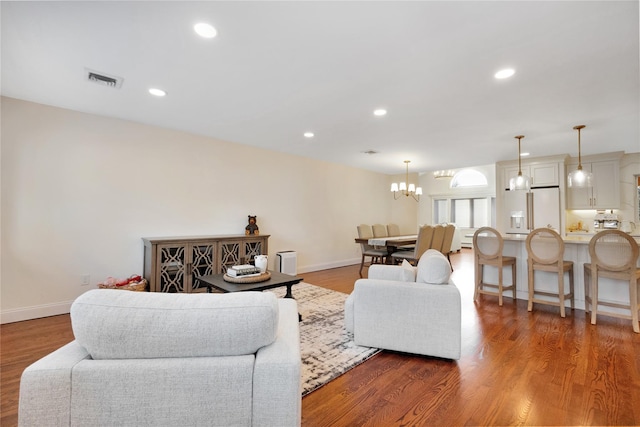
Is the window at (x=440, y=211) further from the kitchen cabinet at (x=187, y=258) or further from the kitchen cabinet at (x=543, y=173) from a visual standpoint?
the kitchen cabinet at (x=187, y=258)

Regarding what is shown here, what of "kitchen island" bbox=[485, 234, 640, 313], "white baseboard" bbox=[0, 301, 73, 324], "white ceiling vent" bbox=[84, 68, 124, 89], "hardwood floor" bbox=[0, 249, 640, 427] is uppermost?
"white ceiling vent" bbox=[84, 68, 124, 89]

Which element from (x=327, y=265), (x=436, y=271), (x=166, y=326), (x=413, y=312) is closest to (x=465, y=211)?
(x=327, y=265)

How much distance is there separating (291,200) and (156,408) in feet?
15.6

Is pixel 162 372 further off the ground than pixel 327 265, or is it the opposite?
pixel 162 372

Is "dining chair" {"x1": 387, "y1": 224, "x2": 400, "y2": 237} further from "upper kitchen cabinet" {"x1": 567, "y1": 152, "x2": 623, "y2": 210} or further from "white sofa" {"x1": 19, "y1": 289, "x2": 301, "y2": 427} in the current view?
"white sofa" {"x1": 19, "y1": 289, "x2": 301, "y2": 427}

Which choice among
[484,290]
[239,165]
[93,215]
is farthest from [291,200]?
[484,290]

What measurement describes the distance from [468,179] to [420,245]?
6.59 m

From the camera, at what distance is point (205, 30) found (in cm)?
194

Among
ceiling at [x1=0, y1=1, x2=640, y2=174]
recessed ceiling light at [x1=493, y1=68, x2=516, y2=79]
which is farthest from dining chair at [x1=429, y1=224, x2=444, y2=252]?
recessed ceiling light at [x1=493, y1=68, x2=516, y2=79]

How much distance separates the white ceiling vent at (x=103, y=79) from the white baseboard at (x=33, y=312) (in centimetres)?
252

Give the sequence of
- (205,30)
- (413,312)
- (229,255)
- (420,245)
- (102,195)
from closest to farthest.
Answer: (205,30) → (413,312) → (102,195) → (229,255) → (420,245)

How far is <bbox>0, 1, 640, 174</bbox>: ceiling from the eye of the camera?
1781mm

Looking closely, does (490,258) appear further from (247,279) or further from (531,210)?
(247,279)

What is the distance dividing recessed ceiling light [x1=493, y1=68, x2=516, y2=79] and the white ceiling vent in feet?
10.9
